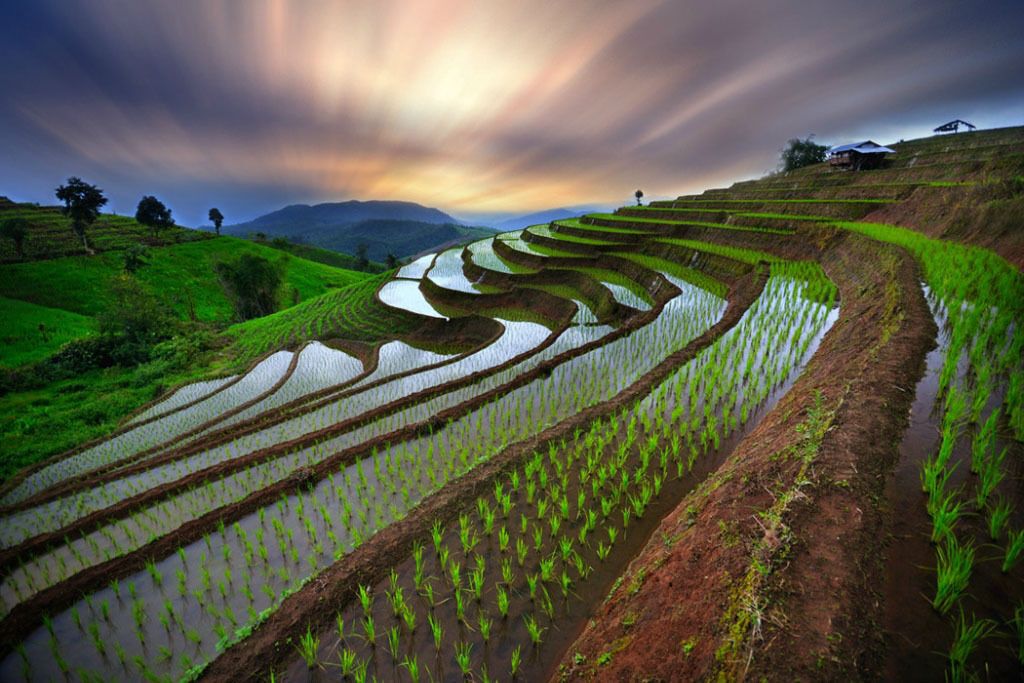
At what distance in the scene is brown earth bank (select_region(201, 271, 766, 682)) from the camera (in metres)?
3.08

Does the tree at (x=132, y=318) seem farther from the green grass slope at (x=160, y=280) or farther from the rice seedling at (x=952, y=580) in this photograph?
the rice seedling at (x=952, y=580)

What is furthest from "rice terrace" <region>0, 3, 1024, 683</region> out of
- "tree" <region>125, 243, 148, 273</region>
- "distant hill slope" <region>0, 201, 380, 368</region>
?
"tree" <region>125, 243, 148, 273</region>

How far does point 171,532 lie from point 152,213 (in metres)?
68.1

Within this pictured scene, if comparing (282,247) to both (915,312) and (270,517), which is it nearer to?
(270,517)

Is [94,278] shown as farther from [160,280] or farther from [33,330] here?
[33,330]

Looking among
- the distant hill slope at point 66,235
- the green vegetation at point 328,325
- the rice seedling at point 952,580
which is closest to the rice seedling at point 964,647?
the rice seedling at point 952,580

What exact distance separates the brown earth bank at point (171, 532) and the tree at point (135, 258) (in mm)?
44509

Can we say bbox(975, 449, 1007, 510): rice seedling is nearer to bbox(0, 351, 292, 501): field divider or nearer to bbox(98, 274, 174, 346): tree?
bbox(0, 351, 292, 501): field divider

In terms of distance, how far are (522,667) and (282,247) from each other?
80.6 m

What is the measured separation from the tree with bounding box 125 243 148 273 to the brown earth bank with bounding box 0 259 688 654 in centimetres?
4451

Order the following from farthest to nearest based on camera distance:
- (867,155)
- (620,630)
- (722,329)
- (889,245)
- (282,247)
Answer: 1. (282,247)
2. (867,155)
3. (889,245)
4. (722,329)
5. (620,630)

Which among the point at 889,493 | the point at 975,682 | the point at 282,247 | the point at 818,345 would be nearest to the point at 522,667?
the point at 975,682

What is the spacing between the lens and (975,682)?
167cm

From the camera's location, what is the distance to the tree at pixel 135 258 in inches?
1448
